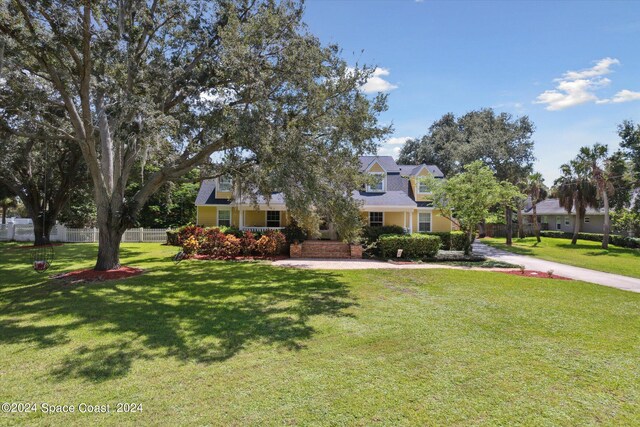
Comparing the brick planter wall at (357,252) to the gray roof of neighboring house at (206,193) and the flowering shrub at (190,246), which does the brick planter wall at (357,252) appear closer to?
the flowering shrub at (190,246)

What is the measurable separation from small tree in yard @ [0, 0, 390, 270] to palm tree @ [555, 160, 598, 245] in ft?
86.4

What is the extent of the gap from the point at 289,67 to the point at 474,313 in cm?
897

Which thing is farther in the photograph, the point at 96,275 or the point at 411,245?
the point at 411,245

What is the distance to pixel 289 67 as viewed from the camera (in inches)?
433

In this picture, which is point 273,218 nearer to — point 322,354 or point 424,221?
point 424,221

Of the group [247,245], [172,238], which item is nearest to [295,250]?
[247,245]

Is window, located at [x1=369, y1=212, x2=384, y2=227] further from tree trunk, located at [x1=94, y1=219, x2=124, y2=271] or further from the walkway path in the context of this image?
tree trunk, located at [x1=94, y1=219, x2=124, y2=271]

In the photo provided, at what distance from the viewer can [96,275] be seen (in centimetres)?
1216

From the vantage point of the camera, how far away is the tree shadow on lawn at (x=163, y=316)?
571 centimetres

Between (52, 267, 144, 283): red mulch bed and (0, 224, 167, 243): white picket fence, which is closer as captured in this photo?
(52, 267, 144, 283): red mulch bed

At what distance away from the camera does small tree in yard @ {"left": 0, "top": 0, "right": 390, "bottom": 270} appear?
1008 cm

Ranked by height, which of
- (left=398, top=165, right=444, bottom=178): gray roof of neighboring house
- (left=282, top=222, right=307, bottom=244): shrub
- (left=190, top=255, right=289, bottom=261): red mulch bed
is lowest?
(left=190, top=255, right=289, bottom=261): red mulch bed

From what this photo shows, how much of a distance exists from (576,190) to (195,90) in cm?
3293

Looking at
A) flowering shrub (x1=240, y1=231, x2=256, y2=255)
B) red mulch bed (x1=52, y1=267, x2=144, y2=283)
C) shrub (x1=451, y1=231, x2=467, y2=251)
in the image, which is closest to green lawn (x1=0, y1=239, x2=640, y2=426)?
red mulch bed (x1=52, y1=267, x2=144, y2=283)
